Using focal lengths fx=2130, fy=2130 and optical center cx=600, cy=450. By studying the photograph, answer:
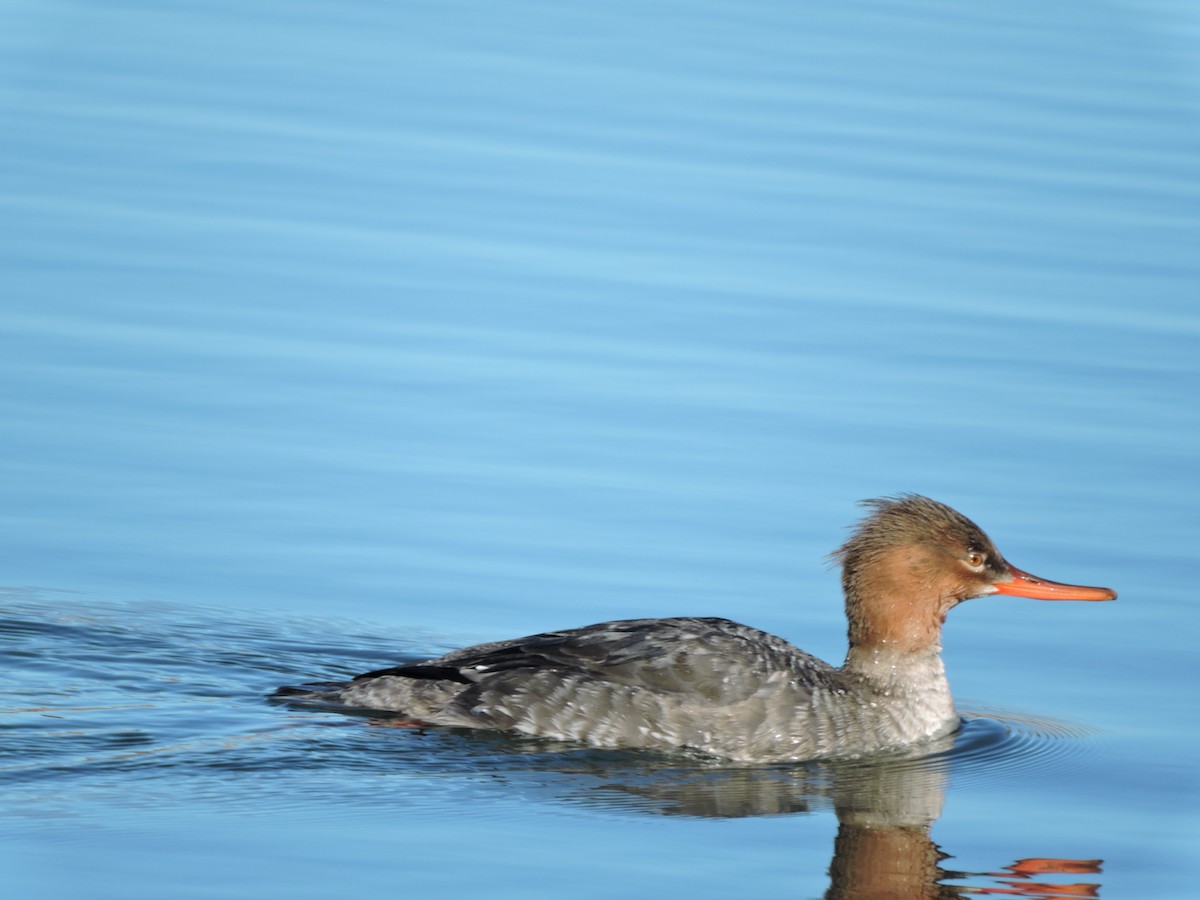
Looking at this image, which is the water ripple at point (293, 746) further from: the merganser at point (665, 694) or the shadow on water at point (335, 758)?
the merganser at point (665, 694)

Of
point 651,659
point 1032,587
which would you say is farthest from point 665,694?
point 1032,587

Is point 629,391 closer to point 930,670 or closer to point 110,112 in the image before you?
point 930,670

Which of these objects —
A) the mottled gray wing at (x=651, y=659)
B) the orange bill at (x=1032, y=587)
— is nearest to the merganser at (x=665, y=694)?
the mottled gray wing at (x=651, y=659)

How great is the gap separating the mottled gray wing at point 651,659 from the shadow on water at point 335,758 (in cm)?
37

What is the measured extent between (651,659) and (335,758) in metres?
1.79

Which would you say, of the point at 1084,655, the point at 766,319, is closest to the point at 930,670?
the point at 1084,655

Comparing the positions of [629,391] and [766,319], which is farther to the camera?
[766,319]

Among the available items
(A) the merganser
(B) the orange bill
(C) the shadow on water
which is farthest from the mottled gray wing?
(B) the orange bill

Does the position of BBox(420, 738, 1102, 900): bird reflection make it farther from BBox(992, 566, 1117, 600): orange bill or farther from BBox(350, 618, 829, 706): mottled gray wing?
BBox(992, 566, 1117, 600): orange bill

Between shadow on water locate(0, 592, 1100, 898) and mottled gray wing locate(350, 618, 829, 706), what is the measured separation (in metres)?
0.37

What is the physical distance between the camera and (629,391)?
50.8 feet

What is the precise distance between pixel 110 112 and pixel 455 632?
10984 millimetres

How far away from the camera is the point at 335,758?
10.2 metres

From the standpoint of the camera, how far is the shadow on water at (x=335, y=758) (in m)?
9.45
